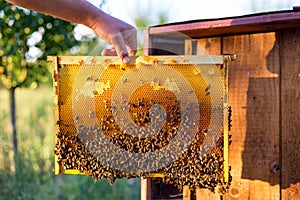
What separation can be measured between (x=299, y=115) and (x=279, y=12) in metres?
0.63

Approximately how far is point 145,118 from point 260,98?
0.82 m

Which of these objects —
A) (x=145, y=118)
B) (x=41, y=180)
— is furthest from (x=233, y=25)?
(x=41, y=180)

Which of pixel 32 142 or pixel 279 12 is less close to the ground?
pixel 279 12

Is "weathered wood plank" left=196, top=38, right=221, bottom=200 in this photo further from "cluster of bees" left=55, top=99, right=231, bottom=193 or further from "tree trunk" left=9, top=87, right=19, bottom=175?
"tree trunk" left=9, top=87, right=19, bottom=175

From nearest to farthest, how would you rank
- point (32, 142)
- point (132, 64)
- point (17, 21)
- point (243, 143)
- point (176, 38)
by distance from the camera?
point (132, 64) → point (243, 143) → point (176, 38) → point (17, 21) → point (32, 142)

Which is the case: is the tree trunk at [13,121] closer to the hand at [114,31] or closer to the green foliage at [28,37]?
the green foliage at [28,37]

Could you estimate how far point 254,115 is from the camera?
3098 mm

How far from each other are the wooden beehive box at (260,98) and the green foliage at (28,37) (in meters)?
2.71

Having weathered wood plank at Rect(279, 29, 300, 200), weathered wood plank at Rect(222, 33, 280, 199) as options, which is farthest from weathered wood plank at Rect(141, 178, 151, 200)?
weathered wood plank at Rect(279, 29, 300, 200)

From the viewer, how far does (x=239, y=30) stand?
3.00 metres

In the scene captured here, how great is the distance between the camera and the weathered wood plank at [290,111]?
293 centimetres

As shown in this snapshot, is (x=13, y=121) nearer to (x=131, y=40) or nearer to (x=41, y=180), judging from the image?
(x=41, y=180)

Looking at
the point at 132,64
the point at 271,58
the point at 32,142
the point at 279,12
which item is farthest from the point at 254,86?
the point at 32,142

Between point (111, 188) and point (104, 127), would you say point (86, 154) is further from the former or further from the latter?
point (111, 188)
